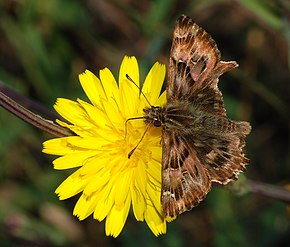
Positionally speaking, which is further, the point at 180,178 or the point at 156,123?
the point at 156,123

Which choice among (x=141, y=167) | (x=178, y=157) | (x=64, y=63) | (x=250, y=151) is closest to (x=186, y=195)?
(x=178, y=157)

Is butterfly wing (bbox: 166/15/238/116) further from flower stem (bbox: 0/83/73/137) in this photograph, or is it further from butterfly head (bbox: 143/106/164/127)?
flower stem (bbox: 0/83/73/137)

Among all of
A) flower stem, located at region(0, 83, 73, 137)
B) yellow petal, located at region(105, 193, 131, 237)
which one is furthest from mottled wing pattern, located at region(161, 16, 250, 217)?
flower stem, located at region(0, 83, 73, 137)

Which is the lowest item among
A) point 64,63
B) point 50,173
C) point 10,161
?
point 50,173

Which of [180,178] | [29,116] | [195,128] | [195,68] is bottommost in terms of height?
[180,178]

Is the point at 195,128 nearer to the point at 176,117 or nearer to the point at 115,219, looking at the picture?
the point at 176,117

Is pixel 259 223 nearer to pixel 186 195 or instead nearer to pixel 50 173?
pixel 50 173

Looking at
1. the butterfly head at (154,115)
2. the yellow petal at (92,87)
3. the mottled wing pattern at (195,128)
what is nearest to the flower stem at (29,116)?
the yellow petal at (92,87)

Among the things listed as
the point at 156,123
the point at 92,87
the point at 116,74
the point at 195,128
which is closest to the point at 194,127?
the point at 195,128
